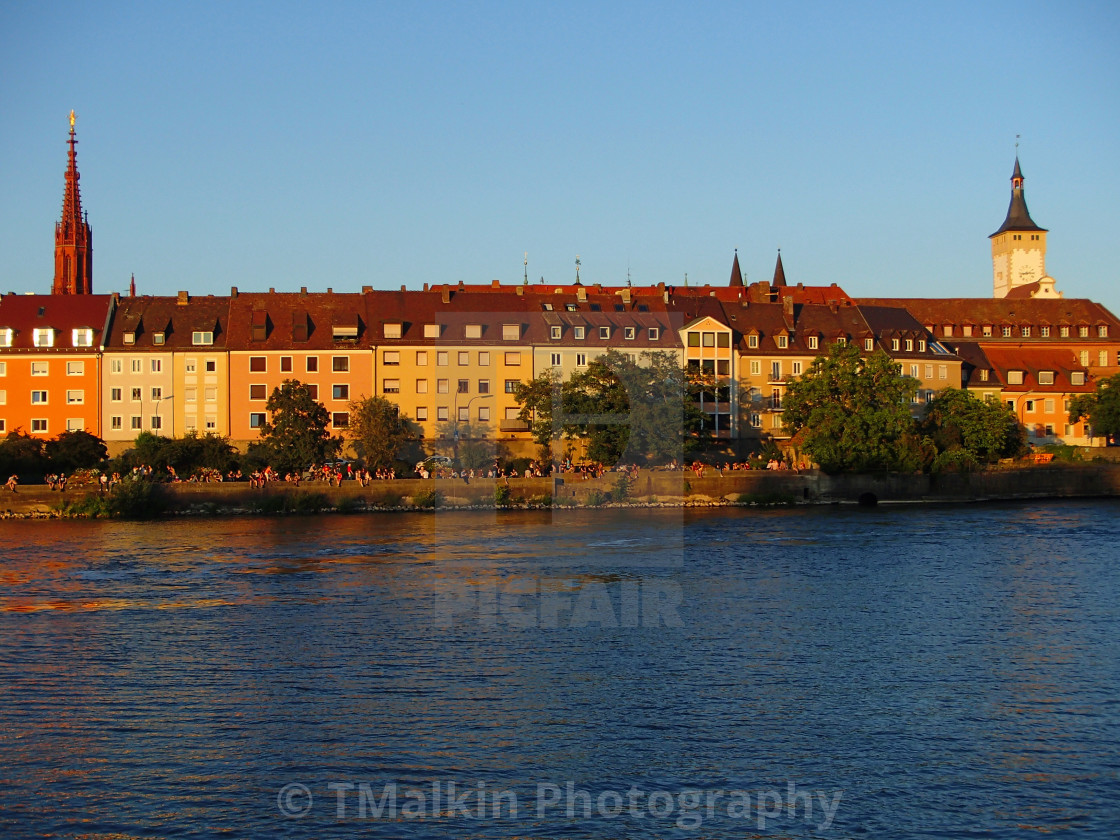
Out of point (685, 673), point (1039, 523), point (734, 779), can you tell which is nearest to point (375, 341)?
point (1039, 523)

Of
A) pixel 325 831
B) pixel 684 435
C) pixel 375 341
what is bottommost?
pixel 325 831

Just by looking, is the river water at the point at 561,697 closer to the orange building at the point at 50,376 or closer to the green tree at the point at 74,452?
the green tree at the point at 74,452

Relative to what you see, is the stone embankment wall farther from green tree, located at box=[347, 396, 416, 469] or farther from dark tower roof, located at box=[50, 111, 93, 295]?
dark tower roof, located at box=[50, 111, 93, 295]

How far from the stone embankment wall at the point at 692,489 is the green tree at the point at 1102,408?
41.1 feet

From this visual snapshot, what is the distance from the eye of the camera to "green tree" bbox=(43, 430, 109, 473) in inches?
2970

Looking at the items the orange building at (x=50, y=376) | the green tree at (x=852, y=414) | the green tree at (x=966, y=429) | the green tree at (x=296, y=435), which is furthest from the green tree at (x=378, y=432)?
the green tree at (x=966, y=429)

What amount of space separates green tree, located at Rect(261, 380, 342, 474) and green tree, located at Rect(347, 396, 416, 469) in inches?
73.5

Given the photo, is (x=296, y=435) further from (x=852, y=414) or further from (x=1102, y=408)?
(x=1102, y=408)

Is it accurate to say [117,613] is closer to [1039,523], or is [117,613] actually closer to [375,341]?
[1039,523]

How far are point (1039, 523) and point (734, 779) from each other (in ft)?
155

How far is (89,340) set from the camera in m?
90.1

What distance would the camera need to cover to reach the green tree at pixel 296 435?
→ 2913 inches

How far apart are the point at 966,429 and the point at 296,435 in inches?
1703

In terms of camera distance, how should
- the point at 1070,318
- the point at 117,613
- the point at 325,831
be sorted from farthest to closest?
the point at 1070,318 < the point at 117,613 < the point at 325,831
